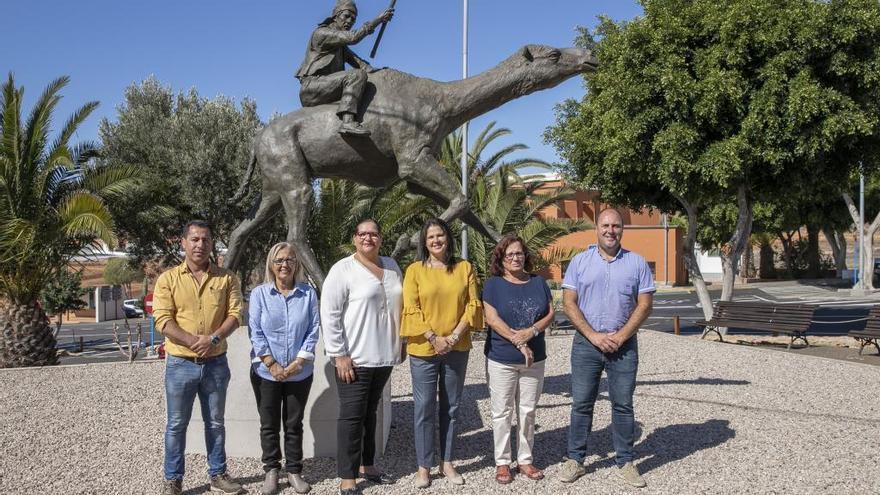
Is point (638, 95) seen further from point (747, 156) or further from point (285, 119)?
point (285, 119)

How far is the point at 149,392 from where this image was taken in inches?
315

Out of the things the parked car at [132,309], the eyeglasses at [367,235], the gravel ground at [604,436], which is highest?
the eyeglasses at [367,235]

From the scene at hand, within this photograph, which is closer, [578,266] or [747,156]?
[578,266]

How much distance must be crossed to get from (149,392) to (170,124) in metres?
10.8

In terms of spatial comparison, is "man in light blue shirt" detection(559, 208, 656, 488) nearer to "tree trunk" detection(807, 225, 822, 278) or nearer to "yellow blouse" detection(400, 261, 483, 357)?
"yellow blouse" detection(400, 261, 483, 357)

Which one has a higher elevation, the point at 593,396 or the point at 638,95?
the point at 638,95

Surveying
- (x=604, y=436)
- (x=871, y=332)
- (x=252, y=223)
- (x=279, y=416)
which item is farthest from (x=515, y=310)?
(x=871, y=332)

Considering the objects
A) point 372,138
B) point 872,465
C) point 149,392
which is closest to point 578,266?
point 372,138

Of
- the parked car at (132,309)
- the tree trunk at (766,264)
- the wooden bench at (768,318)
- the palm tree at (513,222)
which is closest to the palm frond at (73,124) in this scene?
the palm tree at (513,222)

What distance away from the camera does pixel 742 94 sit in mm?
11820

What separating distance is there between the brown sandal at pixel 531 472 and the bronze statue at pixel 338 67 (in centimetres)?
273

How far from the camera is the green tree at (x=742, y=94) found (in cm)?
1164

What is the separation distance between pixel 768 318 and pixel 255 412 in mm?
10113

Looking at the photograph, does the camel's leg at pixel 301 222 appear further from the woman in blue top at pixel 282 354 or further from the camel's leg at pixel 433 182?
the woman in blue top at pixel 282 354
